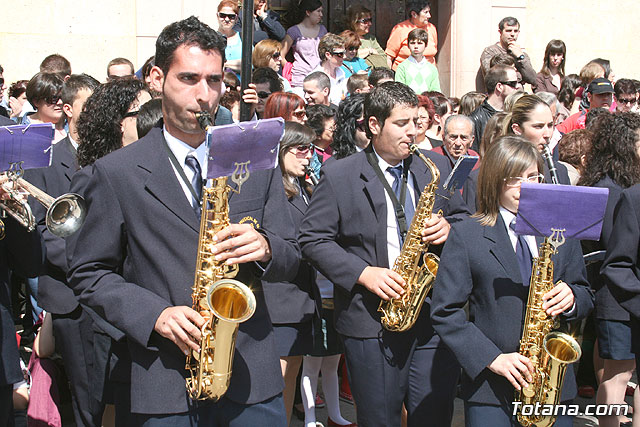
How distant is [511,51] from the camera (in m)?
11.3

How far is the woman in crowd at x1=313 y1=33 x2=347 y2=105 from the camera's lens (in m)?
9.59

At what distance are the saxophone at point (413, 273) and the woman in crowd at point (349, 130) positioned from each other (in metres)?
1.71

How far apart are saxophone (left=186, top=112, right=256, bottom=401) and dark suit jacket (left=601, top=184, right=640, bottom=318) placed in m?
2.47

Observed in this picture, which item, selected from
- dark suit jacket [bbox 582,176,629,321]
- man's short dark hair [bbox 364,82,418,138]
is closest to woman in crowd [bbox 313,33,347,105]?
dark suit jacket [bbox 582,176,629,321]

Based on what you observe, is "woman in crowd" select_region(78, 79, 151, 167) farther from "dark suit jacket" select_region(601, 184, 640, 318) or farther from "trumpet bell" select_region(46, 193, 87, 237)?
"dark suit jacket" select_region(601, 184, 640, 318)

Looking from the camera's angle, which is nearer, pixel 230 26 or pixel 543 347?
pixel 543 347

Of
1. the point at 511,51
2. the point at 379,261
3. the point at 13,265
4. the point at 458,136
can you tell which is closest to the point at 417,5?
the point at 511,51

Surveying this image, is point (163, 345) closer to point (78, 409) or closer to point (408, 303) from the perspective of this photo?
point (408, 303)

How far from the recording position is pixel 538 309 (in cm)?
356

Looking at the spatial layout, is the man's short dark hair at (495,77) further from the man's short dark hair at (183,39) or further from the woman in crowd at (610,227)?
the man's short dark hair at (183,39)

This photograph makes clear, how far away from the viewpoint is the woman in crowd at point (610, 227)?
5180mm

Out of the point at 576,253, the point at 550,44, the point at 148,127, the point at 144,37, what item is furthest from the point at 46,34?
the point at 576,253

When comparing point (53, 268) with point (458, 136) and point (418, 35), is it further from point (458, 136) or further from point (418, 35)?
point (418, 35)

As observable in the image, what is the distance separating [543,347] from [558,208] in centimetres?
63
